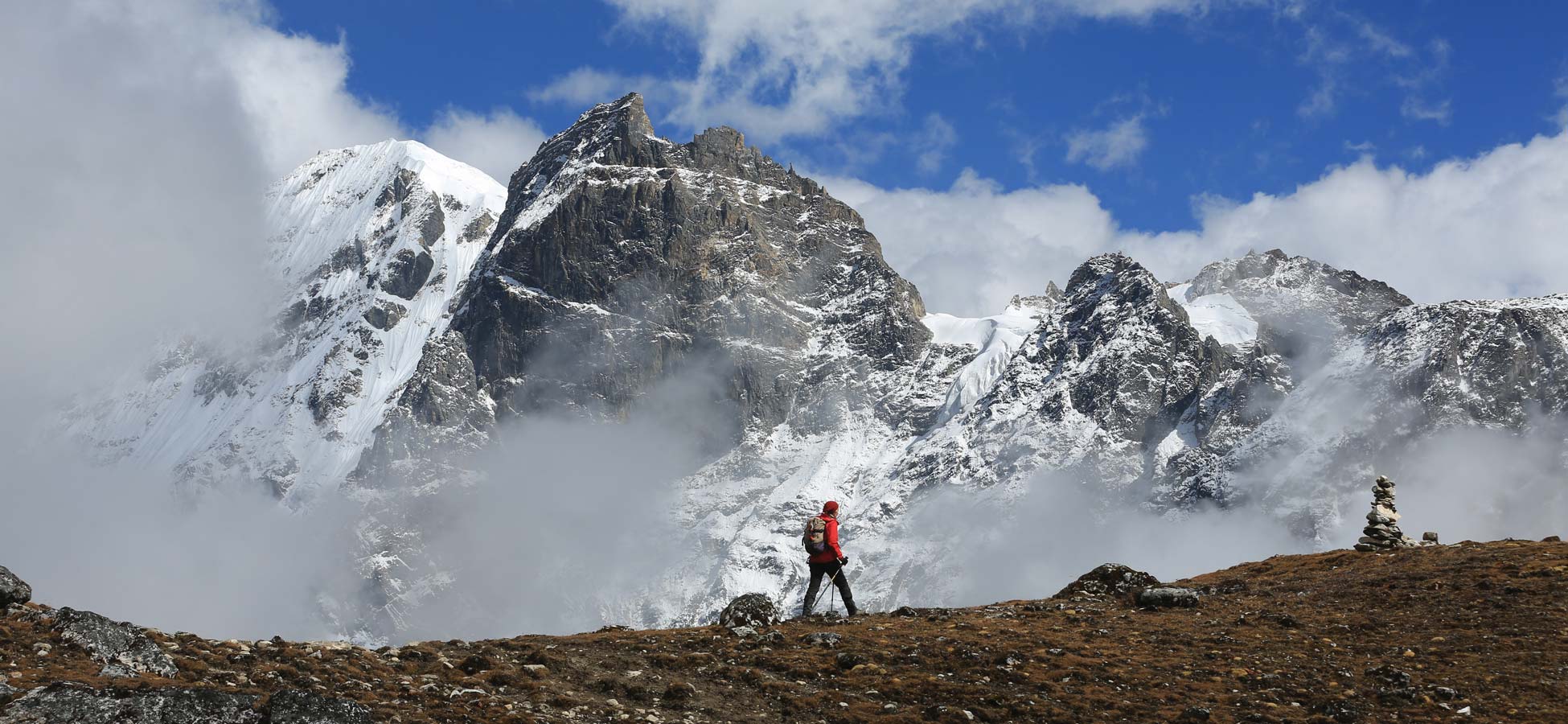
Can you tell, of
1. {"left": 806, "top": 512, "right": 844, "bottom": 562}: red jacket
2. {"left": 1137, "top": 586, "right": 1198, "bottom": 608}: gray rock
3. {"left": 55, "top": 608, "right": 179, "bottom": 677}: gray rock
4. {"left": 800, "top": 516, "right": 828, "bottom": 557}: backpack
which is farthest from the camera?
{"left": 1137, "top": 586, "right": 1198, "bottom": 608}: gray rock

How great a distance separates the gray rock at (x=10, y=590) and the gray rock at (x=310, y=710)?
9.47m

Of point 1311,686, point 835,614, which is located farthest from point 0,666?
point 1311,686

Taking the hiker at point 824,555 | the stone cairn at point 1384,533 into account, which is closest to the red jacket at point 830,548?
the hiker at point 824,555

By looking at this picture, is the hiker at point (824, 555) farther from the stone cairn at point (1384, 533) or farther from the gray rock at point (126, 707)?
the stone cairn at point (1384, 533)

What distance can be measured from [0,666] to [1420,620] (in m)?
34.6

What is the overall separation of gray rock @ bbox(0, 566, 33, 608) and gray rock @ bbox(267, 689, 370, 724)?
31.1ft

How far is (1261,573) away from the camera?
163ft

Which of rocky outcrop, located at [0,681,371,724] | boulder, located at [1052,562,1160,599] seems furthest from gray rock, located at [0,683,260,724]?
boulder, located at [1052,562,1160,599]

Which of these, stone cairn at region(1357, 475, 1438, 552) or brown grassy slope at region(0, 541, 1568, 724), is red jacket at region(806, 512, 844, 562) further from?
stone cairn at region(1357, 475, 1438, 552)

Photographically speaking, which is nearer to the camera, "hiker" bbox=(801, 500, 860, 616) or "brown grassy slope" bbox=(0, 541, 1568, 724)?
"brown grassy slope" bbox=(0, 541, 1568, 724)

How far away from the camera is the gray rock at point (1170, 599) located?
4297 centimetres

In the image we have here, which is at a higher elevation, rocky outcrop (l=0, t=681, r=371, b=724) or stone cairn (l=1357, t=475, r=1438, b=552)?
stone cairn (l=1357, t=475, r=1438, b=552)

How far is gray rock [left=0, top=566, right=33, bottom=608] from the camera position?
31.4m

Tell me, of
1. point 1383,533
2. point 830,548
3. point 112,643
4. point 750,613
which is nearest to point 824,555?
point 830,548
